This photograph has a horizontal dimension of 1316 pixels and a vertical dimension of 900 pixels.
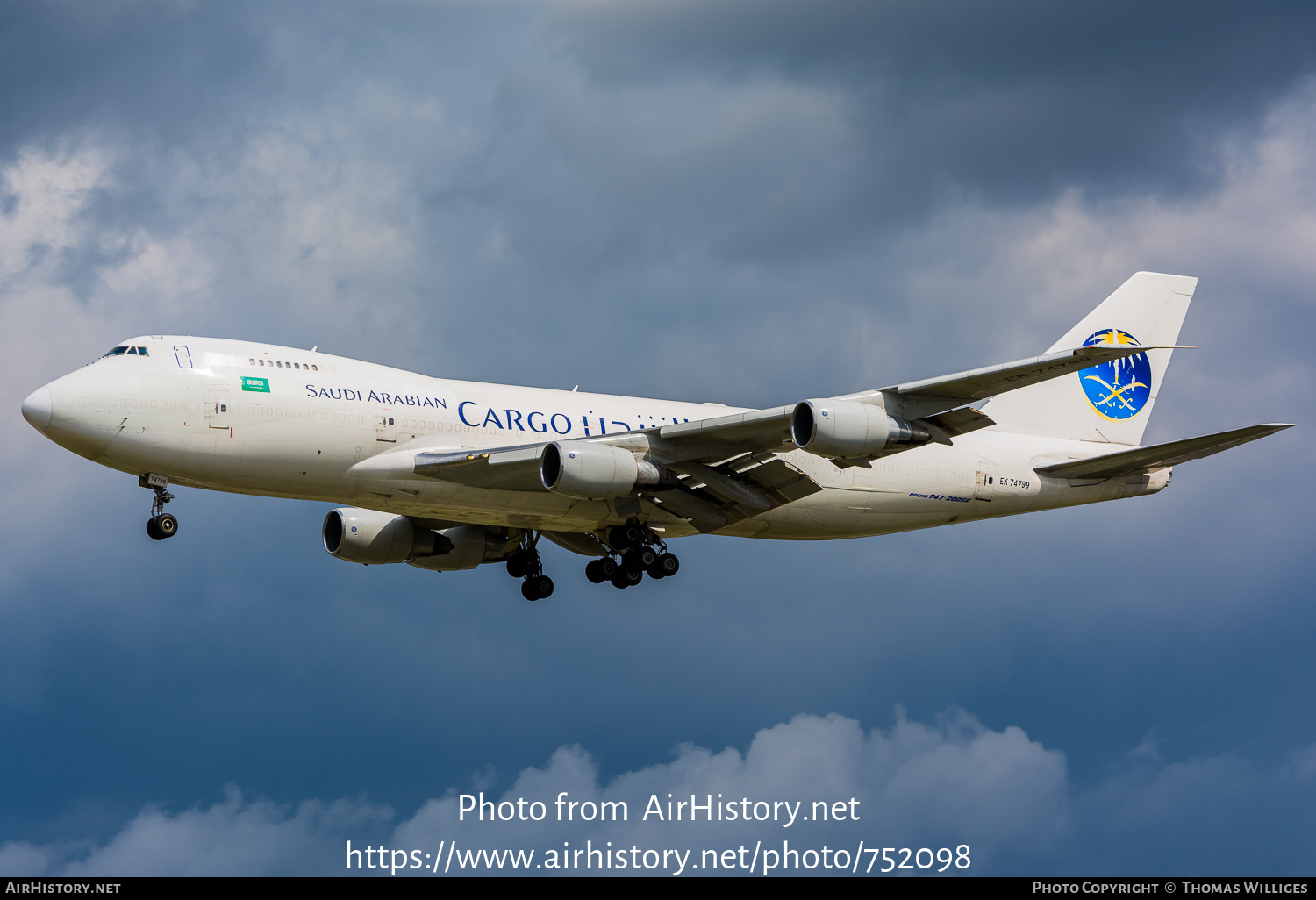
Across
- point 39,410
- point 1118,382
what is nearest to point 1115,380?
point 1118,382

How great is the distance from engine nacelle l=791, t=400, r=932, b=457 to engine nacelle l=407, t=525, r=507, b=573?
12372 mm

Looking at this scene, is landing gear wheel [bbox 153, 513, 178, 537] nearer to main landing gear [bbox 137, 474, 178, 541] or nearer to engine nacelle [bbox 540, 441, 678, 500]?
main landing gear [bbox 137, 474, 178, 541]

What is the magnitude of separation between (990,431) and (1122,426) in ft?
17.7

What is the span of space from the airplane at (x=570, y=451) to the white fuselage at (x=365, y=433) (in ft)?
0.16

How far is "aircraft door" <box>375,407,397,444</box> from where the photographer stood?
32750 millimetres

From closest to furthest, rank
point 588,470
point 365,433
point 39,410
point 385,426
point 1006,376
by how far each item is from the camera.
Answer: point 39,410
point 1006,376
point 588,470
point 365,433
point 385,426

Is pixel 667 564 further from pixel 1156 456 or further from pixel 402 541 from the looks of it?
pixel 1156 456

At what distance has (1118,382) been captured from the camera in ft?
143

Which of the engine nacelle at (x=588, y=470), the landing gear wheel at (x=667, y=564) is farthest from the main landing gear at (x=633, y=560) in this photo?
the engine nacelle at (x=588, y=470)

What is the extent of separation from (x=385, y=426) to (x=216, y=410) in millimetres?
3865

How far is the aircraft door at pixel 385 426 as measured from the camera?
107 feet

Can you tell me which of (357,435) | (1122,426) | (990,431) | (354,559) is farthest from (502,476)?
(1122,426)

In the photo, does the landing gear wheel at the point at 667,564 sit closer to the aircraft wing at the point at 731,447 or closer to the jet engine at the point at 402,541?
the aircraft wing at the point at 731,447

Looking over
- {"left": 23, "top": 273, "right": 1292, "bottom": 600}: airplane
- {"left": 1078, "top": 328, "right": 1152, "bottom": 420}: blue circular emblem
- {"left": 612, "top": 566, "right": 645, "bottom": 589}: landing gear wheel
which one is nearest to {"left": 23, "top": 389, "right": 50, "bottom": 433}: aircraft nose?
{"left": 23, "top": 273, "right": 1292, "bottom": 600}: airplane
